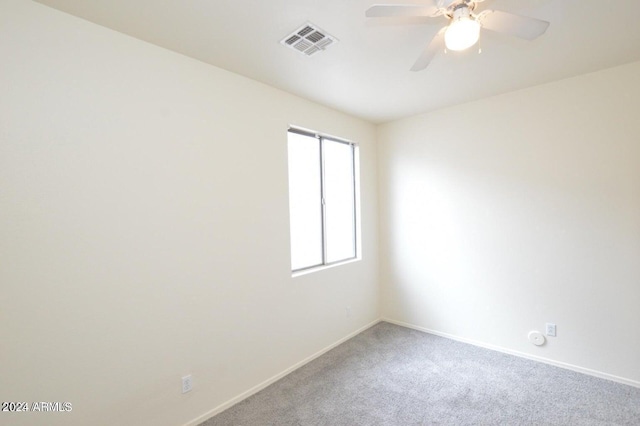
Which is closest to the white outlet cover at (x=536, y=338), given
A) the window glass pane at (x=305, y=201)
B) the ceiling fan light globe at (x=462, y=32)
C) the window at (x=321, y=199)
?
the window at (x=321, y=199)

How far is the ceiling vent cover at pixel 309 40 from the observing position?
1.79 meters

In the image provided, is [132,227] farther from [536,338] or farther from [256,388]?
[536,338]

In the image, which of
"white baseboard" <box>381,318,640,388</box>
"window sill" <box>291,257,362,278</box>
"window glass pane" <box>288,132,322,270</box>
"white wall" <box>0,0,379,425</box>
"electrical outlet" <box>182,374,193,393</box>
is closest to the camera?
"white wall" <box>0,0,379,425</box>

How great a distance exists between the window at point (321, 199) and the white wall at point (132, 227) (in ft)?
1.02

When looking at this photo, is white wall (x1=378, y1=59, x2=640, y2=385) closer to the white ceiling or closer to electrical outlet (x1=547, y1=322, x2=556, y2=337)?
electrical outlet (x1=547, y1=322, x2=556, y2=337)

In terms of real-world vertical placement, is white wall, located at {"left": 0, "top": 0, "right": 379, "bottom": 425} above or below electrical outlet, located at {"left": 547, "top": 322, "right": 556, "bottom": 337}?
above

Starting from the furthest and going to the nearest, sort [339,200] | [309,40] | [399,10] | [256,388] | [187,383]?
[339,200], [256,388], [187,383], [309,40], [399,10]

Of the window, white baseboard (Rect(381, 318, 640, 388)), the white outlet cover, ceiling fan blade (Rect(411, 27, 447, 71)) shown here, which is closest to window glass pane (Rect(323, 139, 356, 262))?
the window

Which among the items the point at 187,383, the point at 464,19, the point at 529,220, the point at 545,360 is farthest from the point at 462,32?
the point at 545,360

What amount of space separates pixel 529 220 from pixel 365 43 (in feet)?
7.55

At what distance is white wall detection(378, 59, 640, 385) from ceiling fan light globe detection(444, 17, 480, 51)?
76.9 inches

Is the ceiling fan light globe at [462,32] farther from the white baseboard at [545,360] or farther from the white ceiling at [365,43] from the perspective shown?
the white baseboard at [545,360]

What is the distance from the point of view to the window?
3.02 m

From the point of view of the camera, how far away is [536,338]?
2781 millimetres
